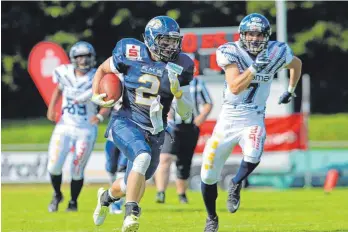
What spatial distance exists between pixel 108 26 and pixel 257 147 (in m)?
20.4

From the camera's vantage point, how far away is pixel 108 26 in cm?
2839

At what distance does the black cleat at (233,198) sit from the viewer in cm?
830

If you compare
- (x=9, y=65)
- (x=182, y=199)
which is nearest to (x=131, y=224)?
(x=182, y=199)

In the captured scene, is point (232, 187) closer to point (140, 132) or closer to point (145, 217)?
point (140, 132)

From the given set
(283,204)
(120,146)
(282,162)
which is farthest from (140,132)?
(282,162)

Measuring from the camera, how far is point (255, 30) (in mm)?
8148

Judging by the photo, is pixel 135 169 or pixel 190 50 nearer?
pixel 135 169

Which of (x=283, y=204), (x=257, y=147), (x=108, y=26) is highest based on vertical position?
(x=108, y=26)

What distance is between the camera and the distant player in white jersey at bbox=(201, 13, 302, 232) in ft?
26.7

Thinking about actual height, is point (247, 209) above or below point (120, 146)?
below

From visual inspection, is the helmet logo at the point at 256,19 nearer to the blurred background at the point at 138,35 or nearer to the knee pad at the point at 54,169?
the knee pad at the point at 54,169

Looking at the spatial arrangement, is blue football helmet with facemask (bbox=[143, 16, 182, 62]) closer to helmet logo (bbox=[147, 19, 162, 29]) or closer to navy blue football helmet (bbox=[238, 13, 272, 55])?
helmet logo (bbox=[147, 19, 162, 29])

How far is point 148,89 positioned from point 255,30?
1016mm

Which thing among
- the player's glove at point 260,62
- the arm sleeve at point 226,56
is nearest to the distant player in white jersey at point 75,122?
the arm sleeve at point 226,56
